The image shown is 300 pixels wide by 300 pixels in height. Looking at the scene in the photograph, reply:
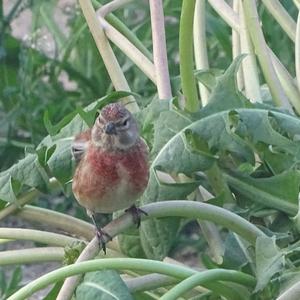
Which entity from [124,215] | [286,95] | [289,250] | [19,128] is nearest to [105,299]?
[124,215]

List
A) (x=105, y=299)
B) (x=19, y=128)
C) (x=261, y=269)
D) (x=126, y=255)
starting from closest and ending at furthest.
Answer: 1. (x=105, y=299)
2. (x=261, y=269)
3. (x=126, y=255)
4. (x=19, y=128)

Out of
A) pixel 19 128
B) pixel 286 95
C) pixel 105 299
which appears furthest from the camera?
pixel 19 128

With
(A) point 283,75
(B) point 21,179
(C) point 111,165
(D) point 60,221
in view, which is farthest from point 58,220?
(A) point 283,75

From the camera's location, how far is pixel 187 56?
7.64 feet

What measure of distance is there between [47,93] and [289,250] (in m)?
2.01

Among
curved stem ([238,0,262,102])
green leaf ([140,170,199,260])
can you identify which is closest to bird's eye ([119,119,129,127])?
green leaf ([140,170,199,260])

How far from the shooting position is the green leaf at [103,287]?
6.40ft

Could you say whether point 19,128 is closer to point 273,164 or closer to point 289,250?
point 273,164

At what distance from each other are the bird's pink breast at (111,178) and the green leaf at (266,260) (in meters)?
0.26

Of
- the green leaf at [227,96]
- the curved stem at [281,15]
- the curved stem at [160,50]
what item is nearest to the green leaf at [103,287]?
the green leaf at [227,96]

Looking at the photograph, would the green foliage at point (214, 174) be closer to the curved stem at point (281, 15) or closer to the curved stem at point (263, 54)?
the curved stem at point (263, 54)

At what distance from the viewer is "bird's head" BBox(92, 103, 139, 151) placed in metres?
2.25

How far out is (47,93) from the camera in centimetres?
400

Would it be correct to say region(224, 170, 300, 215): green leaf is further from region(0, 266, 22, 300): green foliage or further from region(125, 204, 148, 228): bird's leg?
region(0, 266, 22, 300): green foliage
